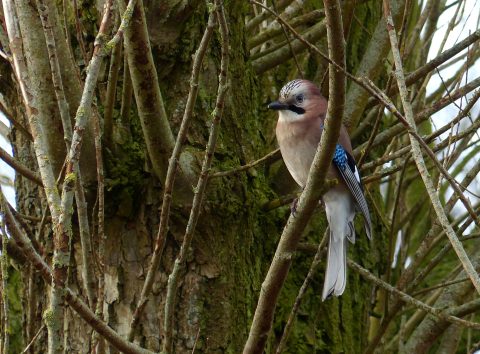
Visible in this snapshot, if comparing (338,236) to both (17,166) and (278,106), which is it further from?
(17,166)

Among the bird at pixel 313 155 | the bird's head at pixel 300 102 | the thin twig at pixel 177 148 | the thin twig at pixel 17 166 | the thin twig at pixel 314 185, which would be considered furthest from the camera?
the bird's head at pixel 300 102

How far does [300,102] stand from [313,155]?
1.07ft

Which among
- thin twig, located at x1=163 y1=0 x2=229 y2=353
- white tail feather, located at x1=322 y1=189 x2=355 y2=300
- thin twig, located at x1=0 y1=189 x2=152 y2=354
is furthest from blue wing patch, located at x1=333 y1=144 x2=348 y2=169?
thin twig, located at x1=0 y1=189 x2=152 y2=354

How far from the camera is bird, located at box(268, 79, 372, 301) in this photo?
15.6 feet

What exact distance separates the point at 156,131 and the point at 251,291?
3.55ft

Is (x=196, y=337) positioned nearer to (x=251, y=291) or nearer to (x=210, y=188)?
(x=251, y=291)

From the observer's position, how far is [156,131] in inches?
157

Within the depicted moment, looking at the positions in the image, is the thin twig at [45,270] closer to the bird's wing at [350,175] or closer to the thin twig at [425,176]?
the thin twig at [425,176]

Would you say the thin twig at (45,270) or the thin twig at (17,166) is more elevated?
the thin twig at (17,166)

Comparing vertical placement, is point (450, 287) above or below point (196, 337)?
above

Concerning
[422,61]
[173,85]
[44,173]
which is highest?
[422,61]

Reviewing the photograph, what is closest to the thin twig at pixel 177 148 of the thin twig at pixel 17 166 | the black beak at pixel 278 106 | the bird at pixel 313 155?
the thin twig at pixel 17 166

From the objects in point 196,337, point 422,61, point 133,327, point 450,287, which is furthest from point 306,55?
point 133,327

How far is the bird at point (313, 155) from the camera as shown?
15.6 feet
